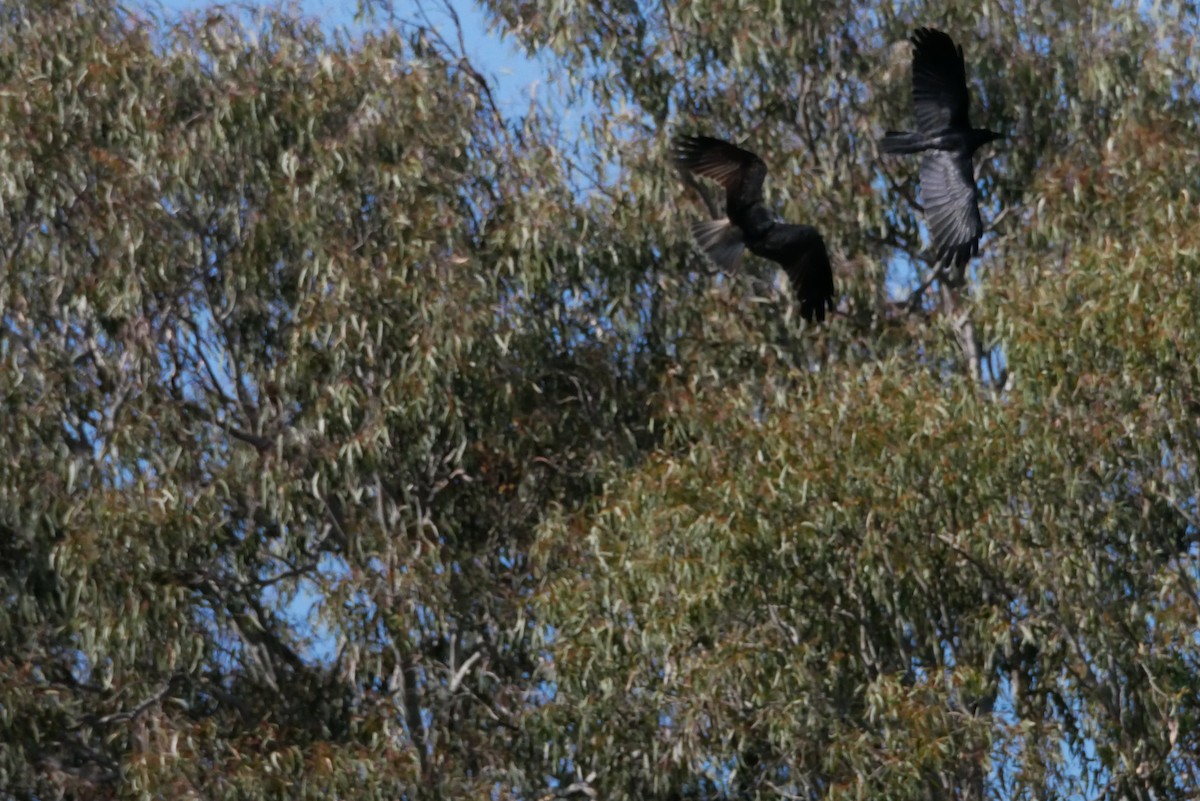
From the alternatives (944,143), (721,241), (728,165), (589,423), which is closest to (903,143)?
(944,143)

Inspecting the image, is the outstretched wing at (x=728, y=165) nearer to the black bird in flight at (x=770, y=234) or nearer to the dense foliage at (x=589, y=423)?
the black bird in flight at (x=770, y=234)

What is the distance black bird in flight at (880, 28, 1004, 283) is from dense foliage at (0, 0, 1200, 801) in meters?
1.00

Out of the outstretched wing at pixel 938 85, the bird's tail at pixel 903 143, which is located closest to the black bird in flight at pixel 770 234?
the bird's tail at pixel 903 143

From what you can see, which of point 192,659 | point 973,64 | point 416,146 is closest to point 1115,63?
point 973,64

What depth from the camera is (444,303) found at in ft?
37.5

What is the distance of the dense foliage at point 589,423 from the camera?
9.64 m

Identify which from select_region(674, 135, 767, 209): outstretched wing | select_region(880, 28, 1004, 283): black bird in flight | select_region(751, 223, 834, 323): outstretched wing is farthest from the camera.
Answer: select_region(751, 223, 834, 323): outstretched wing

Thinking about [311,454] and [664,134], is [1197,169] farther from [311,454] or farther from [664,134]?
[311,454]

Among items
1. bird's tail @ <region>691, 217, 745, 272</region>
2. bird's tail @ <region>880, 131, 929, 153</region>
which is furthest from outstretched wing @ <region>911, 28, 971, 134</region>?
bird's tail @ <region>691, 217, 745, 272</region>

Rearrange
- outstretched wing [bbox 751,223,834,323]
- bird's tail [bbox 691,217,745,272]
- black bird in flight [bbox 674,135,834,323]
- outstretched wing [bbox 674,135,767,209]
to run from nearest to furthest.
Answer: outstretched wing [bbox 674,135,767,209]
black bird in flight [bbox 674,135,834,323]
outstretched wing [bbox 751,223,834,323]
bird's tail [bbox 691,217,745,272]

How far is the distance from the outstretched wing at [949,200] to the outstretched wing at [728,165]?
0.60 m

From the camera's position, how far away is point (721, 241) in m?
10.0

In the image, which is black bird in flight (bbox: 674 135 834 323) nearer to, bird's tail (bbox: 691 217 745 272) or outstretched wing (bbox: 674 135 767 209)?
outstretched wing (bbox: 674 135 767 209)

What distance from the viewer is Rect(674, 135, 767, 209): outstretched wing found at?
907 centimetres
